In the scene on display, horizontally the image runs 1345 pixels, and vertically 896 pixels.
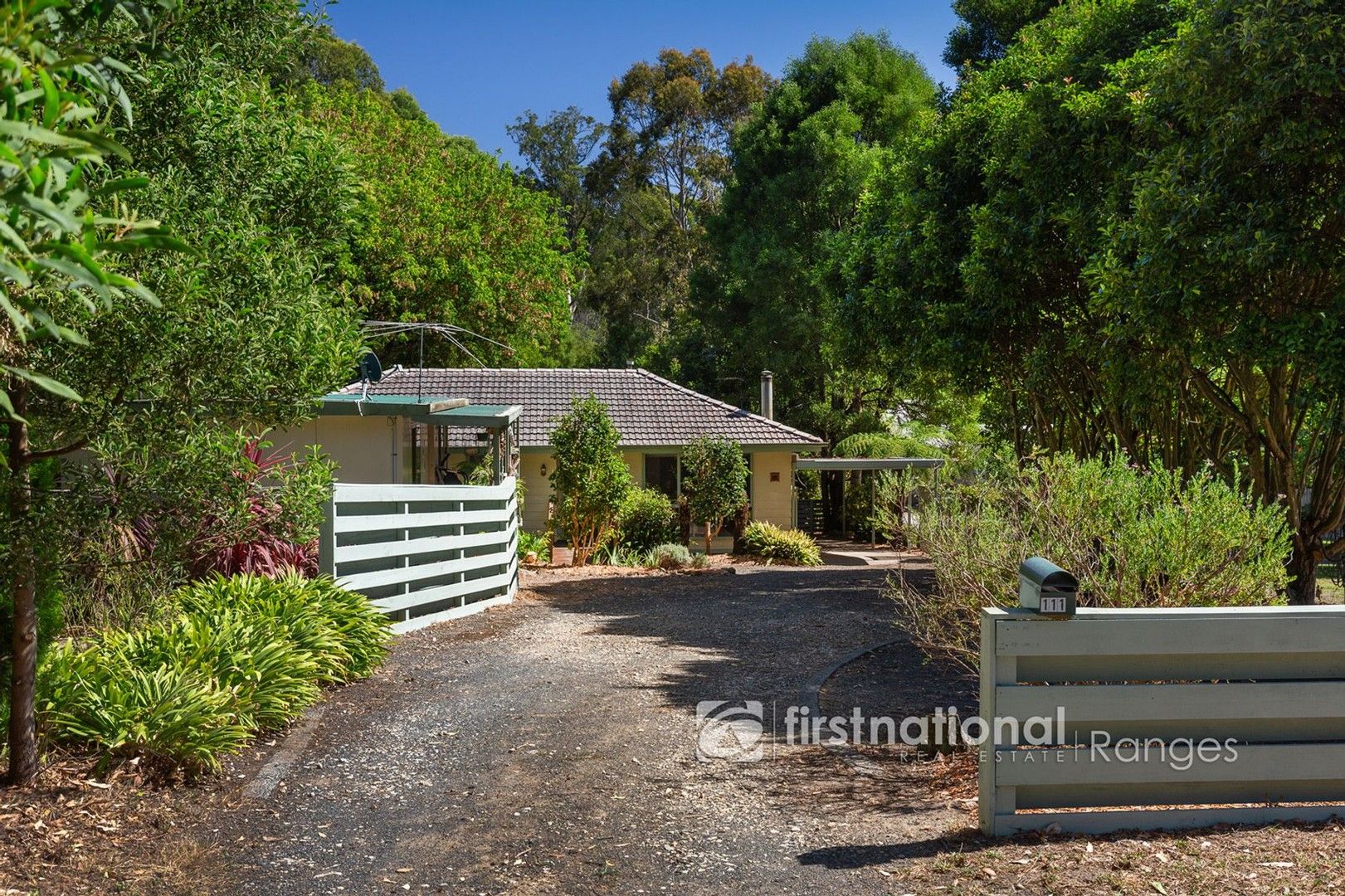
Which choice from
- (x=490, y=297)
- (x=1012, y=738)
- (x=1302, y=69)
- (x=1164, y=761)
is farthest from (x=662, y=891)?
(x=490, y=297)

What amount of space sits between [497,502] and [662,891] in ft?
28.5

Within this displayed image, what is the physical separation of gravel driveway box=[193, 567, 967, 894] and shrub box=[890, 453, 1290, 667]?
1358 mm

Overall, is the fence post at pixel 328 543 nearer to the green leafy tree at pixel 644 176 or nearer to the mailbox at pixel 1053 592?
the mailbox at pixel 1053 592

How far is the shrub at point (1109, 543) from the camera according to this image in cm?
569

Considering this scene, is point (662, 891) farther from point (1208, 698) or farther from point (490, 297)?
point (490, 297)

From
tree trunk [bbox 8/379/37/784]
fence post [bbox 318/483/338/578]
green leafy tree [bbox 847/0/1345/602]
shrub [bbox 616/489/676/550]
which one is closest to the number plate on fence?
tree trunk [bbox 8/379/37/784]

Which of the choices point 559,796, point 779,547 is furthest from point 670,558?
point 559,796

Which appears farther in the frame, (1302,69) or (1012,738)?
(1302,69)

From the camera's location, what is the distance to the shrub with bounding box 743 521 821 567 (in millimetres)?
21438

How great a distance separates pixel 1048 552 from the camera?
6215 mm

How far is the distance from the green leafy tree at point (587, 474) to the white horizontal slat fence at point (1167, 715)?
14.6 m

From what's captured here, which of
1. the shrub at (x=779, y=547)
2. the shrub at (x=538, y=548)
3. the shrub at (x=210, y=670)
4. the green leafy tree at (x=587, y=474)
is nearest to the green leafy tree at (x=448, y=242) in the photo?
the shrub at (x=538, y=548)

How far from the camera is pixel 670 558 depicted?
18.1 meters

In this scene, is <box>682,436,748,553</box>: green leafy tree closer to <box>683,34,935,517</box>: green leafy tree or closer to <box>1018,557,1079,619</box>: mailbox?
<box>683,34,935,517</box>: green leafy tree
